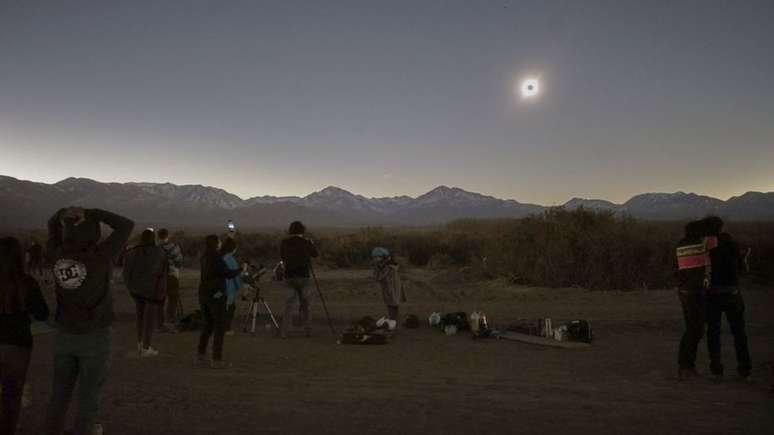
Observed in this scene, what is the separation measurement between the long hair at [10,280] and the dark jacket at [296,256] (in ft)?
19.6

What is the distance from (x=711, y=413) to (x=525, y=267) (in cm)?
1353

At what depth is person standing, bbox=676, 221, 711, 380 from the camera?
Answer: 286 inches

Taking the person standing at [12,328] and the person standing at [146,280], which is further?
the person standing at [146,280]

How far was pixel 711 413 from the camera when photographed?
6027 mm

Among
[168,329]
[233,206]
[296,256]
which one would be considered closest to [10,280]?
[296,256]

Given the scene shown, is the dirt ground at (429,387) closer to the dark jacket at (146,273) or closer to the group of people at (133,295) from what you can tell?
the group of people at (133,295)

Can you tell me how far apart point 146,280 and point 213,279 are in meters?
1.68

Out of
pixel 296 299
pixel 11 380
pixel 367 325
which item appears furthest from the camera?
pixel 367 325

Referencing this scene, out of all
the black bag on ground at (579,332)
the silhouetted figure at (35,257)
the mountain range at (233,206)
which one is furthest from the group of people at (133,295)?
the mountain range at (233,206)

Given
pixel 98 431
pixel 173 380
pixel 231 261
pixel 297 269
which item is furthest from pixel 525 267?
pixel 98 431

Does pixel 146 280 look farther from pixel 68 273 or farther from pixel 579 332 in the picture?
pixel 579 332

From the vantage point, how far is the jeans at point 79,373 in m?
4.41

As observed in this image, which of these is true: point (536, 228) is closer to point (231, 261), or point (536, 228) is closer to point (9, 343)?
point (231, 261)

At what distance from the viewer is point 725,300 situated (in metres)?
7.32
